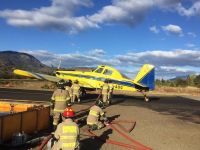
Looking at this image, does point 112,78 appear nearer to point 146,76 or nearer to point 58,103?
point 146,76

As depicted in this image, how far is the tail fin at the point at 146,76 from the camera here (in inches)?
1361

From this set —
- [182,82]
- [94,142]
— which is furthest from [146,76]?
[182,82]

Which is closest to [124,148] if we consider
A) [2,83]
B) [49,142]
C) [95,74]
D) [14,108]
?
[49,142]

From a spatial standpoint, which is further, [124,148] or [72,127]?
[124,148]

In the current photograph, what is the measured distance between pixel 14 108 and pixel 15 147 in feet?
17.8

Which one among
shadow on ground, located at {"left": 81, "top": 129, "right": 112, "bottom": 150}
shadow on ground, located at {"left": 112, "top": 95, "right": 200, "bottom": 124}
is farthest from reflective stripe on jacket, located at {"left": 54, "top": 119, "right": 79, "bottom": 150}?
shadow on ground, located at {"left": 112, "top": 95, "right": 200, "bottom": 124}

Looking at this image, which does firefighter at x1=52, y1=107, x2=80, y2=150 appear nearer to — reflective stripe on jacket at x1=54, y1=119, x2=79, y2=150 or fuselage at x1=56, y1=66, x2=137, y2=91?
reflective stripe on jacket at x1=54, y1=119, x2=79, y2=150

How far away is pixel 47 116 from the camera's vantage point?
52.0 ft

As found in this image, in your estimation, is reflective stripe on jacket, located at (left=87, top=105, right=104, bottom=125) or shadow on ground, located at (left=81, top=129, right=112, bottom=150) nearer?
shadow on ground, located at (left=81, top=129, right=112, bottom=150)

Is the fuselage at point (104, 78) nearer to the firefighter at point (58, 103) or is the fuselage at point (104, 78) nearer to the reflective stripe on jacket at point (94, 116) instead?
the reflective stripe on jacket at point (94, 116)

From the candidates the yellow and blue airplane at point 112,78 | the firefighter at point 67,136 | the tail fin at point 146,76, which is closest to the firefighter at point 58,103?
the firefighter at point 67,136

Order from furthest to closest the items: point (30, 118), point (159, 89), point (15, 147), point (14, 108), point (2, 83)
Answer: point (159, 89), point (2, 83), point (14, 108), point (30, 118), point (15, 147)

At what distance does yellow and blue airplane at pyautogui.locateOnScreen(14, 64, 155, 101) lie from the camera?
32969 mm

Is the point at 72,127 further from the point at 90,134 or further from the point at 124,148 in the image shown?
the point at 90,134
